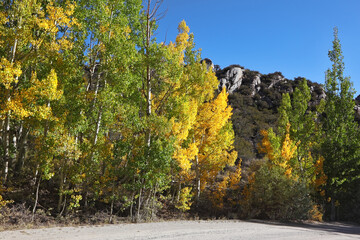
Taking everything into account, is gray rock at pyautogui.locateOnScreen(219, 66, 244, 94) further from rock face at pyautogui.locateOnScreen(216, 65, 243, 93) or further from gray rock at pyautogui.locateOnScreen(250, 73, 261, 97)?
gray rock at pyautogui.locateOnScreen(250, 73, 261, 97)

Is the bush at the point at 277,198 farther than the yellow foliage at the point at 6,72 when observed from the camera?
Yes

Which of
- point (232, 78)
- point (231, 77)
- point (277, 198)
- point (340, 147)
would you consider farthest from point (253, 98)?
point (277, 198)

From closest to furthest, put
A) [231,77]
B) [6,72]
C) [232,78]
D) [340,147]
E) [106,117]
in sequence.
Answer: [6,72], [106,117], [340,147], [232,78], [231,77]

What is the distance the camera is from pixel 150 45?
1175cm

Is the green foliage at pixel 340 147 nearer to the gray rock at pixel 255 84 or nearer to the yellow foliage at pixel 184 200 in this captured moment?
the yellow foliage at pixel 184 200

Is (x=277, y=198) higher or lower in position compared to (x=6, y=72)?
lower

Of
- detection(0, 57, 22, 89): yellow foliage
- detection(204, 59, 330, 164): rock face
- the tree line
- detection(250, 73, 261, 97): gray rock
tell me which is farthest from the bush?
detection(250, 73, 261, 97): gray rock

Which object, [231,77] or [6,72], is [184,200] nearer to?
[6,72]

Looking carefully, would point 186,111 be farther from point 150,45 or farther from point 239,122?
point 239,122

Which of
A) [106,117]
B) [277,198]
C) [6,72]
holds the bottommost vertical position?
[277,198]

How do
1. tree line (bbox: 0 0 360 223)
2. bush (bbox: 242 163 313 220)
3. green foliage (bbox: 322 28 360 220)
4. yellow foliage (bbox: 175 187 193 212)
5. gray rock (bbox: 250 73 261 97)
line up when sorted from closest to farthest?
tree line (bbox: 0 0 360 223), yellow foliage (bbox: 175 187 193 212), bush (bbox: 242 163 313 220), green foliage (bbox: 322 28 360 220), gray rock (bbox: 250 73 261 97)

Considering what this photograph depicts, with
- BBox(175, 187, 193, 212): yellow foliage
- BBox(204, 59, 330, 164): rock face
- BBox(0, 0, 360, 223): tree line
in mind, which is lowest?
BBox(175, 187, 193, 212): yellow foliage

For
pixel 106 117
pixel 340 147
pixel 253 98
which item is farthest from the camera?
pixel 253 98

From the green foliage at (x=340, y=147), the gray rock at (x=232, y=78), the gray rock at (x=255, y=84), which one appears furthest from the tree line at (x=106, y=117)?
the gray rock at (x=255, y=84)
